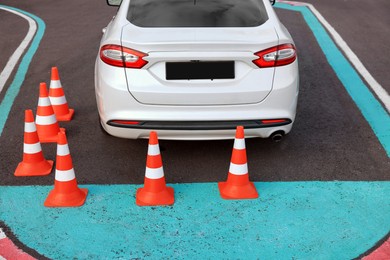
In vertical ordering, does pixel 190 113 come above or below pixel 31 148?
above

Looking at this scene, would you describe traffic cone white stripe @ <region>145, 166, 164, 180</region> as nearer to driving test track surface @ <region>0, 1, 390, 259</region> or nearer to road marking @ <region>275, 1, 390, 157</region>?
driving test track surface @ <region>0, 1, 390, 259</region>

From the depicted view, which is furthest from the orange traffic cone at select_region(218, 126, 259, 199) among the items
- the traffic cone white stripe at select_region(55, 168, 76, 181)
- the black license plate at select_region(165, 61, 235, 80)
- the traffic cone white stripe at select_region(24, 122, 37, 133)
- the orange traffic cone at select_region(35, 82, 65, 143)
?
the orange traffic cone at select_region(35, 82, 65, 143)

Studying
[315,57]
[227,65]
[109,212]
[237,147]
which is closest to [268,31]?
[227,65]

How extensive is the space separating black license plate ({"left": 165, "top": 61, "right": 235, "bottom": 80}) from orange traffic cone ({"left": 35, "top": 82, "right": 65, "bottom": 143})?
1.89m

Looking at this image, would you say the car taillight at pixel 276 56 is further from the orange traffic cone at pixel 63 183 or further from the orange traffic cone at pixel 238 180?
the orange traffic cone at pixel 63 183

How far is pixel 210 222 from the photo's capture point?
4.62m

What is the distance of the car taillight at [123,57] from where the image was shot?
486cm

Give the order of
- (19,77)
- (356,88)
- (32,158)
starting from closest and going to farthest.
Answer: (32,158) < (356,88) < (19,77)

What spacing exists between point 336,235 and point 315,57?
5.55 metres

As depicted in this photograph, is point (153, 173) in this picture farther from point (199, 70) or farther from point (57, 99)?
point (57, 99)

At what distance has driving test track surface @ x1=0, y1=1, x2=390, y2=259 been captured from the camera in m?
4.27

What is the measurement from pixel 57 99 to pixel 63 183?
2.11 meters

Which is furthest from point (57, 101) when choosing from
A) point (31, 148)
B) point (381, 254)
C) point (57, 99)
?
point (381, 254)

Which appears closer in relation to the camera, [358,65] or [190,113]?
[190,113]
